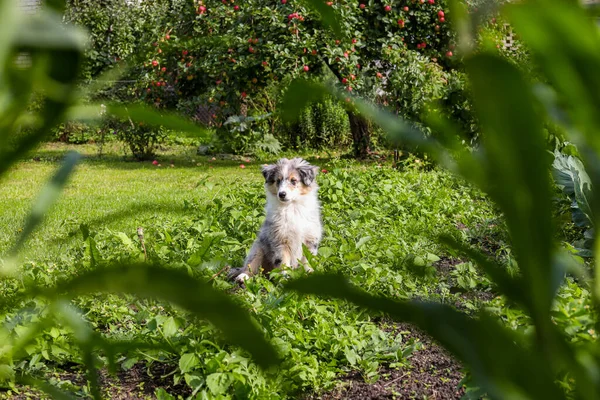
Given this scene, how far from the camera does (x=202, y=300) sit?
35cm

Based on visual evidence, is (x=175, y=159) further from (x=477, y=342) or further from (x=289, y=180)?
(x=477, y=342)

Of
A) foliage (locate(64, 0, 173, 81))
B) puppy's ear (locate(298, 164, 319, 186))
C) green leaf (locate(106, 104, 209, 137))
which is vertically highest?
green leaf (locate(106, 104, 209, 137))

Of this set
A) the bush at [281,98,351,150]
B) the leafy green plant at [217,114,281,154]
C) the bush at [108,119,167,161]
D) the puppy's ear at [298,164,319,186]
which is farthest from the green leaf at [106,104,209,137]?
the bush at [281,98,351,150]

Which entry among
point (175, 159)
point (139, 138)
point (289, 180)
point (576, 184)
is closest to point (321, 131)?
point (175, 159)

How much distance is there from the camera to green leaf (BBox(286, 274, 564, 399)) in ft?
1.18

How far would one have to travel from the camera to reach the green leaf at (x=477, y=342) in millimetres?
361

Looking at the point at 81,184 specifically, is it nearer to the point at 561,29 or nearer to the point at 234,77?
the point at 234,77

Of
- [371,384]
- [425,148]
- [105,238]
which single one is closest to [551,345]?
[425,148]

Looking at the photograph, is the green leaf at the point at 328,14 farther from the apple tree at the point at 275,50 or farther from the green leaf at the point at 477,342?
the apple tree at the point at 275,50

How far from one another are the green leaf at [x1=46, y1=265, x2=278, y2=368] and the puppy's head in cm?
472

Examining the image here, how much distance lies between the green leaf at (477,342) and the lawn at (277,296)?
0.22ft

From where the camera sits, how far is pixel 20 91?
1.49ft

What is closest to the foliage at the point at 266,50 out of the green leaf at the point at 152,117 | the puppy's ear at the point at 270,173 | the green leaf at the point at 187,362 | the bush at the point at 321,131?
the bush at the point at 321,131

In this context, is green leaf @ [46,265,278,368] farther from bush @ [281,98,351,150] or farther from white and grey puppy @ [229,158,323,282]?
bush @ [281,98,351,150]
